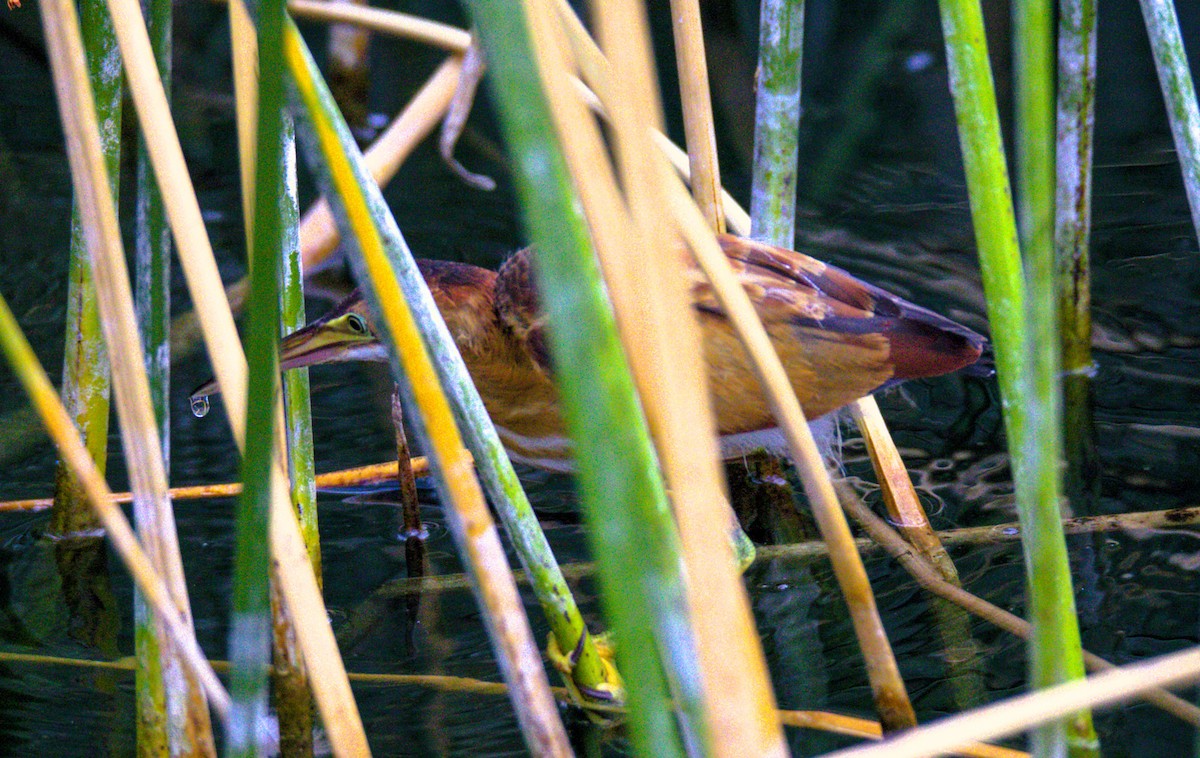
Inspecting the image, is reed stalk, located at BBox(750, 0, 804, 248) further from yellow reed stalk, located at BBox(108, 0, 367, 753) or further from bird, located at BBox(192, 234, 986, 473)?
yellow reed stalk, located at BBox(108, 0, 367, 753)

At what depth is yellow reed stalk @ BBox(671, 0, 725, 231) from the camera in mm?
2031

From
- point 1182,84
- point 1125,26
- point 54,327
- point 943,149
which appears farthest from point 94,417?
point 1125,26

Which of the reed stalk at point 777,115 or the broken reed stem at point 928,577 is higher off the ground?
the reed stalk at point 777,115

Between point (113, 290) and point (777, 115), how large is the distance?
53.5 inches

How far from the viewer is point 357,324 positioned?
2512mm

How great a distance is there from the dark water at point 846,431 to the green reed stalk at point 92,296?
42 cm

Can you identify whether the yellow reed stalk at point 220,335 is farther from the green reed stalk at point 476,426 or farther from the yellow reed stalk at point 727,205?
the yellow reed stalk at point 727,205

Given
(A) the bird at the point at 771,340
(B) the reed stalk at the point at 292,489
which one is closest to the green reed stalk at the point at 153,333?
(B) the reed stalk at the point at 292,489

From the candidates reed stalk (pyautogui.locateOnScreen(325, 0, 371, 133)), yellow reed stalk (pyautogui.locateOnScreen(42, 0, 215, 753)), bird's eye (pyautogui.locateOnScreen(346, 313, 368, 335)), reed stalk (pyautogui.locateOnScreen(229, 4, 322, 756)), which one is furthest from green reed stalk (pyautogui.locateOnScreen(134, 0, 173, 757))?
reed stalk (pyautogui.locateOnScreen(325, 0, 371, 133))

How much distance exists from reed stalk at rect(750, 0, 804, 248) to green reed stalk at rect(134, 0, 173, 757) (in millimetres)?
1040

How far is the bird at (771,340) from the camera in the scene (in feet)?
7.68

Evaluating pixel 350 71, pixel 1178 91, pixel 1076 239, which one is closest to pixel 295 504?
pixel 1178 91

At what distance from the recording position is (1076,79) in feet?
7.97

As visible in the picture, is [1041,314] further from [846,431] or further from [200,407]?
[200,407]
